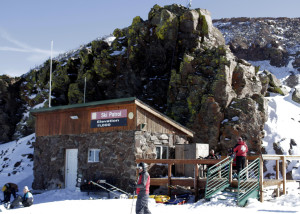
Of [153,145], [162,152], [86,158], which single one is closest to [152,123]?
[153,145]

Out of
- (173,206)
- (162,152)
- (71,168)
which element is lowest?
(173,206)

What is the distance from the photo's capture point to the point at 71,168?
63.9 feet

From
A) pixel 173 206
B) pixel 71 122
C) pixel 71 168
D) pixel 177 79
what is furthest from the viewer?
pixel 177 79

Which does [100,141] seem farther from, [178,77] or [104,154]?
[178,77]

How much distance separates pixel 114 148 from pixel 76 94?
1638 cm

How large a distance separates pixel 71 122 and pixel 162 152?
5685 millimetres

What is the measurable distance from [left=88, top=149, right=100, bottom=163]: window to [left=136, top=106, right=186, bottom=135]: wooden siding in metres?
3.05

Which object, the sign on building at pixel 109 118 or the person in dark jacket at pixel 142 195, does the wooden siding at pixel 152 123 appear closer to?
the sign on building at pixel 109 118

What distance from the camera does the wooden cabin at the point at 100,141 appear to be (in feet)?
56.2

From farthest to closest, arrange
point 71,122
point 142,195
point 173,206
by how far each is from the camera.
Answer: point 71,122 < point 173,206 < point 142,195

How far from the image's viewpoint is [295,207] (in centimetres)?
1123

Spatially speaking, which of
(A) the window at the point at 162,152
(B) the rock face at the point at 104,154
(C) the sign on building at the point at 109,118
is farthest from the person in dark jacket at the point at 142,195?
(A) the window at the point at 162,152

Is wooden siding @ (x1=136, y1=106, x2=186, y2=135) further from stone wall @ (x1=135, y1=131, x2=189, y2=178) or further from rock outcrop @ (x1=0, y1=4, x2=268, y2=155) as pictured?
rock outcrop @ (x1=0, y1=4, x2=268, y2=155)

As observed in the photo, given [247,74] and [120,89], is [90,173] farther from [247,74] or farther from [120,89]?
[247,74]
